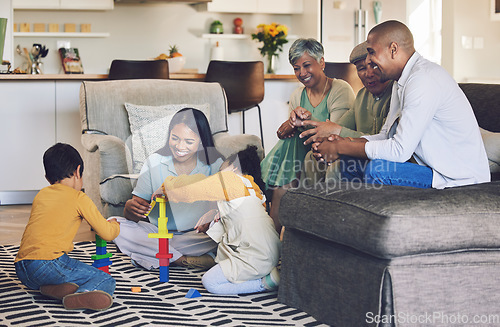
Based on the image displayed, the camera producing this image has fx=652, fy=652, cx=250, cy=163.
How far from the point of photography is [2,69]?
4.97 meters

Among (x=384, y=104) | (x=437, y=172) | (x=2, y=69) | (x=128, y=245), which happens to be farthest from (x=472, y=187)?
(x=2, y=69)

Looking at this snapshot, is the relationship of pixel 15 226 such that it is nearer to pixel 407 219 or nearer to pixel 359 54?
pixel 359 54

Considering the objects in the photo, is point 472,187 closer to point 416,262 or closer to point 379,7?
point 416,262

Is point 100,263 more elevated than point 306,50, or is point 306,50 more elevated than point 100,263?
point 306,50

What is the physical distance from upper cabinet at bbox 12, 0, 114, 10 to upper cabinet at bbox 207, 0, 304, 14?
3.46 feet

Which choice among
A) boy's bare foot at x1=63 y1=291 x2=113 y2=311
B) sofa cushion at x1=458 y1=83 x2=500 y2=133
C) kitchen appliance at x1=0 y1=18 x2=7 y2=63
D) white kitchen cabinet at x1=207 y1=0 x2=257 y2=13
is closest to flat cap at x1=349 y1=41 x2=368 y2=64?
sofa cushion at x1=458 y1=83 x2=500 y2=133

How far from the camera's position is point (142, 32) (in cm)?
686

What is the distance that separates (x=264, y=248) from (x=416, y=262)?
73 centimetres

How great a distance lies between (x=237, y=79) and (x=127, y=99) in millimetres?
1626

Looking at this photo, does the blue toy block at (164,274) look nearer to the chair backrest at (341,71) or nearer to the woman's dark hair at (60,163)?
the woman's dark hair at (60,163)

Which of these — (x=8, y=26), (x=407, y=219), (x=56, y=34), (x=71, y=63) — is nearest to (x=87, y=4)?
(x=56, y=34)

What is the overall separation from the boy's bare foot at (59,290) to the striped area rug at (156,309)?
0.04m

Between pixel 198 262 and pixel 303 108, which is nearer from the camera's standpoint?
pixel 198 262

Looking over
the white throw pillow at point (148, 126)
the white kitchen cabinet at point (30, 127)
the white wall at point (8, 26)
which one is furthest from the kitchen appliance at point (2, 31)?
the white throw pillow at point (148, 126)
